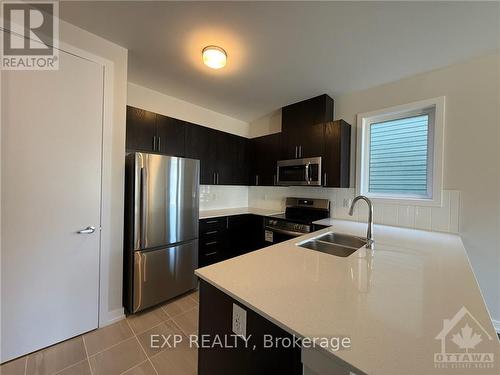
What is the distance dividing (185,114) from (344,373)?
327 cm

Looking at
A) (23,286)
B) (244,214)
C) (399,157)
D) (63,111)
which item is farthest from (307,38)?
(23,286)

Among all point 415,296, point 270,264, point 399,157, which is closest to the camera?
point 415,296

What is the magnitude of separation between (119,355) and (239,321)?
1.34 meters

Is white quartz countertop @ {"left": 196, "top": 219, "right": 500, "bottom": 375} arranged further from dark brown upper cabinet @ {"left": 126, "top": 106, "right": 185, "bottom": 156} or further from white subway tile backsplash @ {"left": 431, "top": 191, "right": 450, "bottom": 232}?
dark brown upper cabinet @ {"left": 126, "top": 106, "right": 185, "bottom": 156}

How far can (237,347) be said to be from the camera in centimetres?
88

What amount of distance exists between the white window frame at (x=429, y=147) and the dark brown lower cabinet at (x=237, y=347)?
7.27 ft

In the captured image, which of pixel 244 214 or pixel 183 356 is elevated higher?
pixel 244 214

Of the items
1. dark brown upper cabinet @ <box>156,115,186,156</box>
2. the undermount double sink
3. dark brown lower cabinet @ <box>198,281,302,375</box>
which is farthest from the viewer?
dark brown upper cabinet @ <box>156,115,186,156</box>

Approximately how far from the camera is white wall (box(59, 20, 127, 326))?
1.80 metres

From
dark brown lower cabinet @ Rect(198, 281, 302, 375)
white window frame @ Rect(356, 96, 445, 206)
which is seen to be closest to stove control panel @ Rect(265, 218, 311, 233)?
white window frame @ Rect(356, 96, 445, 206)

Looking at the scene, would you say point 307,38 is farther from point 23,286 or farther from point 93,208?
point 23,286

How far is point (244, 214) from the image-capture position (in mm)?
3104

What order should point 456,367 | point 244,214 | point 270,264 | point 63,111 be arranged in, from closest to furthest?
point 456,367, point 270,264, point 63,111, point 244,214

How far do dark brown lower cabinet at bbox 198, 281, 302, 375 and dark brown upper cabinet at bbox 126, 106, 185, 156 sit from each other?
1909 millimetres
